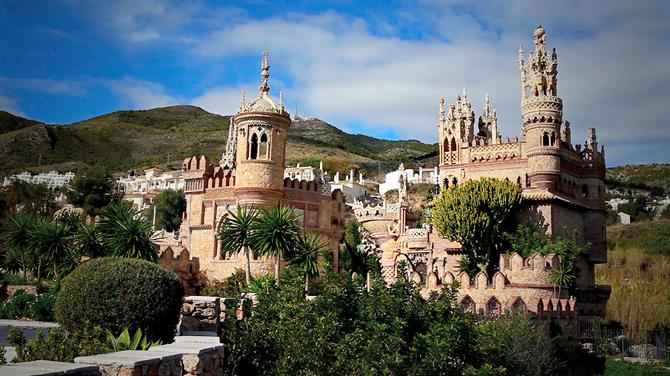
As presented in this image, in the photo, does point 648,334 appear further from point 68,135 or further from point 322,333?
point 68,135

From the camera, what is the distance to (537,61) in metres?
37.5

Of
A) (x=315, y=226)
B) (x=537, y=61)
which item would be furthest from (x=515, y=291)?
(x=537, y=61)

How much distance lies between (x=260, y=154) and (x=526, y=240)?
14.5m

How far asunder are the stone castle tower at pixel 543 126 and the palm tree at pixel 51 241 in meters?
24.4

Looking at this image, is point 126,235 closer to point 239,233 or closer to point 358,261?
point 239,233

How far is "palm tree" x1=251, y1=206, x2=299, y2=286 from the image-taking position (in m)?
28.6

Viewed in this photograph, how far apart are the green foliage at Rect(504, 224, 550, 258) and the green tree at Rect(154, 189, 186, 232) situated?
150ft

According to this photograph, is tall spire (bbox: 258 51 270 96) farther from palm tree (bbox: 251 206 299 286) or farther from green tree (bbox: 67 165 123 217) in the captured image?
green tree (bbox: 67 165 123 217)

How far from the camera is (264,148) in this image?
3528cm

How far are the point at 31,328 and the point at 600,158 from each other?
1289 inches

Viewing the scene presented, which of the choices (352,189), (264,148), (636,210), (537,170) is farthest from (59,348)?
(636,210)

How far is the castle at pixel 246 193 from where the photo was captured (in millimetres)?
34562

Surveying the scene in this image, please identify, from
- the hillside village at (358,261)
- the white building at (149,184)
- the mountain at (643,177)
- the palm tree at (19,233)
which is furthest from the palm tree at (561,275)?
the mountain at (643,177)

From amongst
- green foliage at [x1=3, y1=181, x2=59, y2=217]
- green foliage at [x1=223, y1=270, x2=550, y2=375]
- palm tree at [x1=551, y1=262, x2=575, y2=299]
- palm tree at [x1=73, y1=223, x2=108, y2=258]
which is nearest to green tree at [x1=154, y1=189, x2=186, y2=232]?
green foliage at [x1=3, y1=181, x2=59, y2=217]
